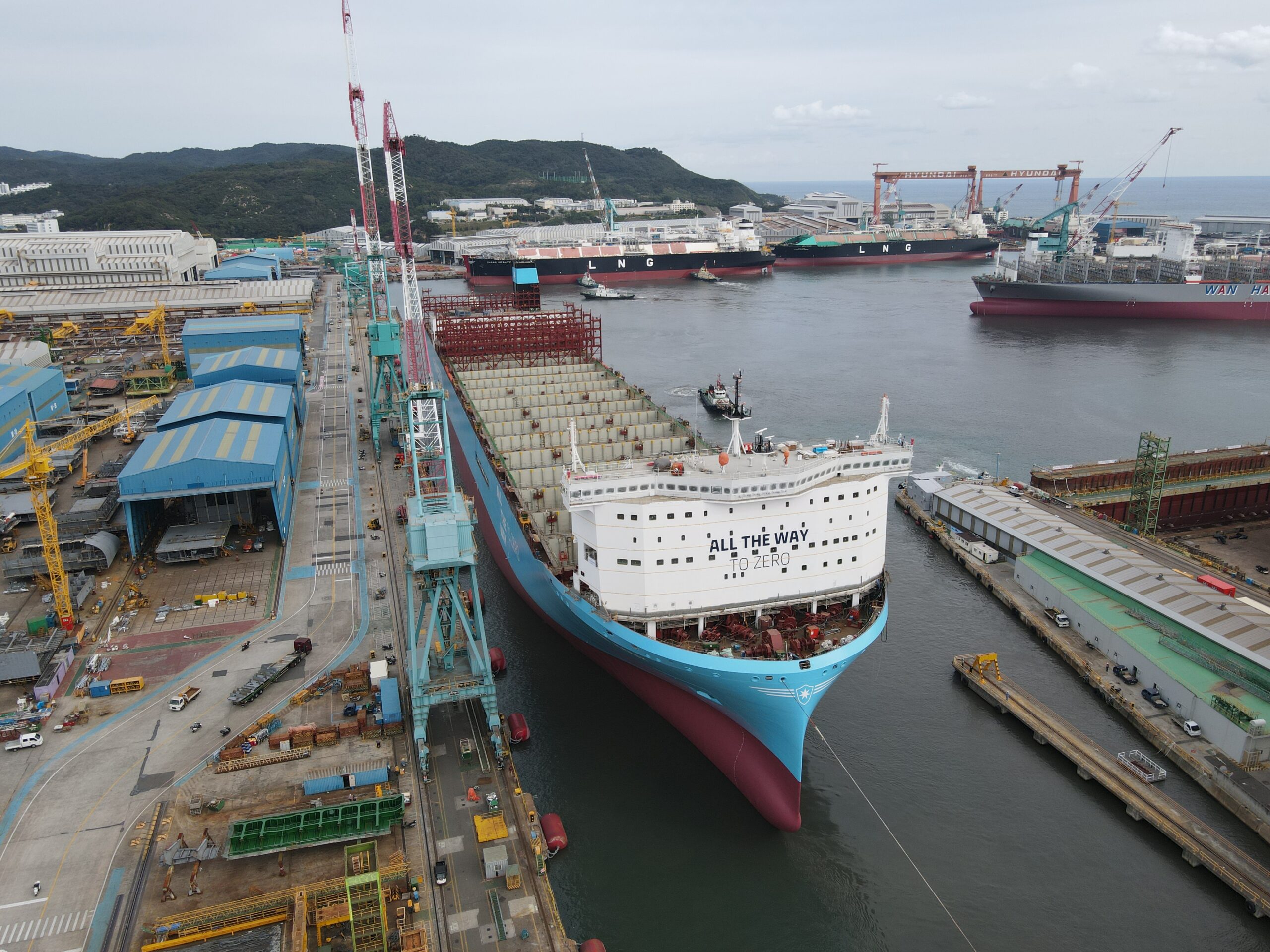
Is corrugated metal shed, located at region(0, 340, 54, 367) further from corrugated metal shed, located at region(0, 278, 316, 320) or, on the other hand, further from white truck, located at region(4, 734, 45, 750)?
white truck, located at region(4, 734, 45, 750)

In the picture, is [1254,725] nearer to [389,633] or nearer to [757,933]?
[757,933]

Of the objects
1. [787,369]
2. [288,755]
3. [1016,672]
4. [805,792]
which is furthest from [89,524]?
[787,369]

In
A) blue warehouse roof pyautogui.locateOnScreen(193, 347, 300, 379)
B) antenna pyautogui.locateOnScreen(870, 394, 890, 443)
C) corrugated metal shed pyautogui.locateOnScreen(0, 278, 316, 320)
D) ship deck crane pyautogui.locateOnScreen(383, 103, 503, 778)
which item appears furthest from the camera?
corrugated metal shed pyautogui.locateOnScreen(0, 278, 316, 320)

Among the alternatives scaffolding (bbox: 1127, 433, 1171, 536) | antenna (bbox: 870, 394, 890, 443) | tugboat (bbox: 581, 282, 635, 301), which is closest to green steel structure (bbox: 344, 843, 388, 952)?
antenna (bbox: 870, 394, 890, 443)

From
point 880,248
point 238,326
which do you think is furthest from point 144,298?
point 880,248

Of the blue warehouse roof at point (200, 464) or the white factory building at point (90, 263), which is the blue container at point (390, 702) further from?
the white factory building at point (90, 263)
